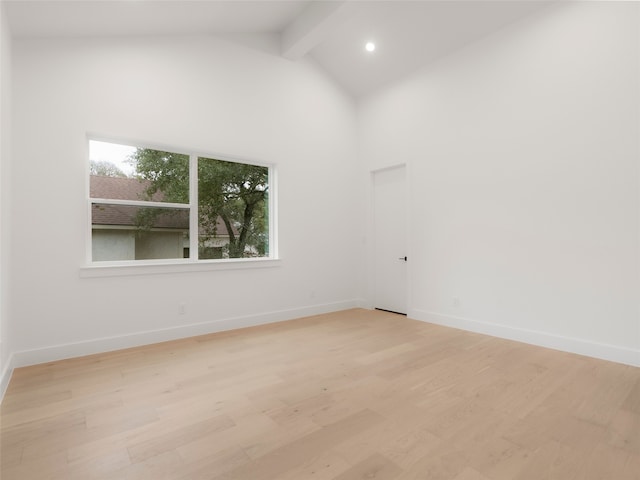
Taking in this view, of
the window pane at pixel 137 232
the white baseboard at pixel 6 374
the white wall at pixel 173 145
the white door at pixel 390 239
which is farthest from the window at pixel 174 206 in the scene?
the white door at pixel 390 239

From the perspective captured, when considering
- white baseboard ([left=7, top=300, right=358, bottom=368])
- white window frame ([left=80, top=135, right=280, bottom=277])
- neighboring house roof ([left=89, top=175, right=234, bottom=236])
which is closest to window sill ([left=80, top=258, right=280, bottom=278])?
white window frame ([left=80, top=135, right=280, bottom=277])

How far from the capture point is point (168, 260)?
3859mm

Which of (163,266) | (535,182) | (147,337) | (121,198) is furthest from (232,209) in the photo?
(535,182)

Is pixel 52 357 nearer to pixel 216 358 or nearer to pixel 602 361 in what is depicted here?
pixel 216 358

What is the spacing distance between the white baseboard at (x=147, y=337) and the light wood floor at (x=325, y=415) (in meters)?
→ 0.13

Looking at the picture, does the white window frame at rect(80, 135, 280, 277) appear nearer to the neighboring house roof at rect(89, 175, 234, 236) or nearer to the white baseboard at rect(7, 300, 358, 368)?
the neighboring house roof at rect(89, 175, 234, 236)

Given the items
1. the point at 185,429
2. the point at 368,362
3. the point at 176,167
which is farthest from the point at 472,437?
the point at 176,167

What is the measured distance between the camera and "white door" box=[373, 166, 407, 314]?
505cm

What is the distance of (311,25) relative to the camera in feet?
13.3

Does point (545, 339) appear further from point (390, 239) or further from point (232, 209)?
point (232, 209)

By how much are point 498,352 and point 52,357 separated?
4.19 meters

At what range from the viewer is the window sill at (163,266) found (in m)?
3.37

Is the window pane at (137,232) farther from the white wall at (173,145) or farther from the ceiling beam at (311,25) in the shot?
the ceiling beam at (311,25)

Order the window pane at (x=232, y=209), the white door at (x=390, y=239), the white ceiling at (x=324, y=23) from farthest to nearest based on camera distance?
the white door at (x=390, y=239) → the window pane at (x=232, y=209) → the white ceiling at (x=324, y=23)
